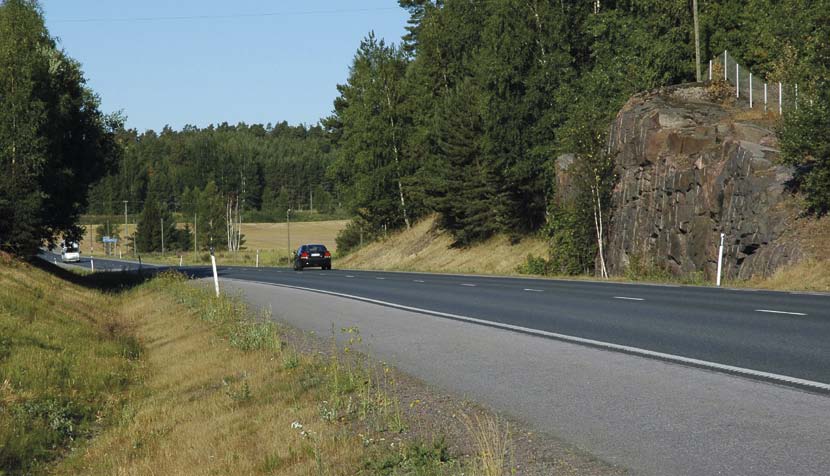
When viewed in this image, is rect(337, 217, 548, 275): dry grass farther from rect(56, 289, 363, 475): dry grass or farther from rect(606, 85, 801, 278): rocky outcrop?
rect(56, 289, 363, 475): dry grass

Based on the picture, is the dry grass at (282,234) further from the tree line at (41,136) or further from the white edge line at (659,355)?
the white edge line at (659,355)

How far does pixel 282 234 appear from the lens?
549 feet

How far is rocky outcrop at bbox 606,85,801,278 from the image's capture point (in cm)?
2717

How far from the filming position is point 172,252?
146875mm

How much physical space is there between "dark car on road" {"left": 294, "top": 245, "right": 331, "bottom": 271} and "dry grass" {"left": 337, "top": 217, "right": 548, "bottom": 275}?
564 centimetres

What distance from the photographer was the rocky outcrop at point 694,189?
27.2m

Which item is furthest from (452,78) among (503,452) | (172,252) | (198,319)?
(172,252)

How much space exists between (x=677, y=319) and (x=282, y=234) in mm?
155139

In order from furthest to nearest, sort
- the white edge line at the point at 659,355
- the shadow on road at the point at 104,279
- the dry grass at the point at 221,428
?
the shadow on road at the point at 104,279
the white edge line at the point at 659,355
the dry grass at the point at 221,428

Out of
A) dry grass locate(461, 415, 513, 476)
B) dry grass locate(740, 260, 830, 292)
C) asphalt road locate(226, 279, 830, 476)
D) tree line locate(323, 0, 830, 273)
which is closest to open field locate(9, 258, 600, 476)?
dry grass locate(461, 415, 513, 476)

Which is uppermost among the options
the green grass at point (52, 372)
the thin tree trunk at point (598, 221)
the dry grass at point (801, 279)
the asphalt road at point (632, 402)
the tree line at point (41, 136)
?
the tree line at point (41, 136)

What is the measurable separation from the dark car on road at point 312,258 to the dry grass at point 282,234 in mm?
80084

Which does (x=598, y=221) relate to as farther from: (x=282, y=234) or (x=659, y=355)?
(x=282, y=234)

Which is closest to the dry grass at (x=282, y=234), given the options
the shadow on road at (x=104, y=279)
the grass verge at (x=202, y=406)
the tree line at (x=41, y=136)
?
the shadow on road at (x=104, y=279)
